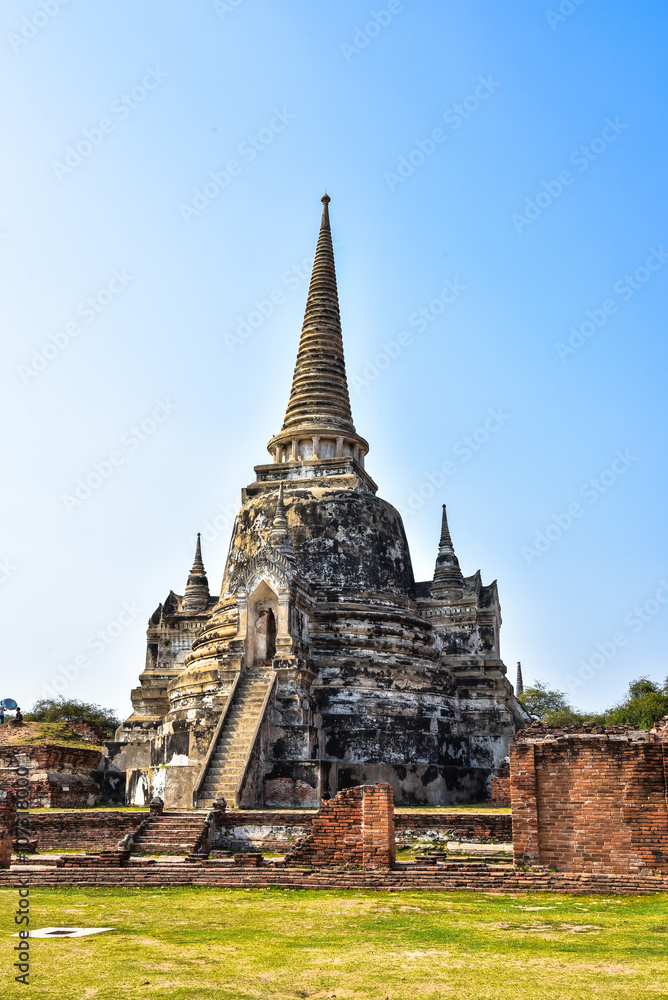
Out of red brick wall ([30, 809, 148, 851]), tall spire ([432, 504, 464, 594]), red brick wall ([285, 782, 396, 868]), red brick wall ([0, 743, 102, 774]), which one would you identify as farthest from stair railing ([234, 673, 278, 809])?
tall spire ([432, 504, 464, 594])

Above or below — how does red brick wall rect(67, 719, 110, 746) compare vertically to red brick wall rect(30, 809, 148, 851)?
above

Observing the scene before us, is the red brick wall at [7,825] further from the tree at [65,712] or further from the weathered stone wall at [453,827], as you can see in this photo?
the tree at [65,712]

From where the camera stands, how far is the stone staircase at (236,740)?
795 inches

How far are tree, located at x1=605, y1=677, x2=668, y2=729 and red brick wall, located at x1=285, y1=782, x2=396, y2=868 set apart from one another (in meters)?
33.0

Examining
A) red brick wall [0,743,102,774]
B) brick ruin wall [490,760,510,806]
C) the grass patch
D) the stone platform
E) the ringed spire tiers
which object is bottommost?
the stone platform

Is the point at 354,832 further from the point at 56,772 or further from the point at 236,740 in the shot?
the point at 56,772

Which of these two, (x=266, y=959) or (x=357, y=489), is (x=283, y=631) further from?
(x=266, y=959)

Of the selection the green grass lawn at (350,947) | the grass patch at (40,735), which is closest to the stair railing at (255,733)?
the green grass lawn at (350,947)

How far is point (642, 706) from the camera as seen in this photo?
4856 centimetres

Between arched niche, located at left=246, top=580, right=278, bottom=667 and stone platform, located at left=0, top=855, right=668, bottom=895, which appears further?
arched niche, located at left=246, top=580, right=278, bottom=667

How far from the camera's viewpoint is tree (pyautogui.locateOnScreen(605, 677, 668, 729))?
46875mm

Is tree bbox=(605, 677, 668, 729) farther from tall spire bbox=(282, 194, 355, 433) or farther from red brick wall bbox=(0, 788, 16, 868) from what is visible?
red brick wall bbox=(0, 788, 16, 868)

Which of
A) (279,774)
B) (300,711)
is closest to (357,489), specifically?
(300,711)

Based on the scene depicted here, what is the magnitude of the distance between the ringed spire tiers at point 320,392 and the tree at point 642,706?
21487mm
